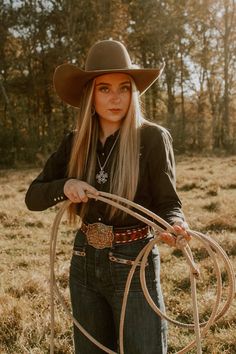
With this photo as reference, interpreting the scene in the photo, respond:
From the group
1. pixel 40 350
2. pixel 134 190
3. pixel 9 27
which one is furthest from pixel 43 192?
pixel 9 27

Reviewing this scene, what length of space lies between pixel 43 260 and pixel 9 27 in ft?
55.7

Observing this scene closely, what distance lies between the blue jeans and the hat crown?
2.64ft

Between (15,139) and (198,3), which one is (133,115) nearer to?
(15,139)

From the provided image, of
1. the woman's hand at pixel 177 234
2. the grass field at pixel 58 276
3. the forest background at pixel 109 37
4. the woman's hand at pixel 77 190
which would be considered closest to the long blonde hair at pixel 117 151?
the woman's hand at pixel 77 190

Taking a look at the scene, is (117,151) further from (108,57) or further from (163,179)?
(108,57)

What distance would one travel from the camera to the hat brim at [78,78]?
2.32m

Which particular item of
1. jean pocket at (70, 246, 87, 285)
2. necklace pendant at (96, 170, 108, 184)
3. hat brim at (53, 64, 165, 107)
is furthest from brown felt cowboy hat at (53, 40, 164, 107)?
jean pocket at (70, 246, 87, 285)

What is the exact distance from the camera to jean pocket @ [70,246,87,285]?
2.27 m

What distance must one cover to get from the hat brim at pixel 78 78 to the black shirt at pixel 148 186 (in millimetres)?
244

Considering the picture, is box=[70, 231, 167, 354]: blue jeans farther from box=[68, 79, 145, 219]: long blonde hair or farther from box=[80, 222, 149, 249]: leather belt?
box=[68, 79, 145, 219]: long blonde hair

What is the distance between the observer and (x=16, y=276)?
16.0ft

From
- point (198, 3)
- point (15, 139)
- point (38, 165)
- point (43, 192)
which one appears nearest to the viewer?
point (43, 192)

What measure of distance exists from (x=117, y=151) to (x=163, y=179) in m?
0.28

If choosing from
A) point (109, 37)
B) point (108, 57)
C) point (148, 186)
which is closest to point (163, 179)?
point (148, 186)
